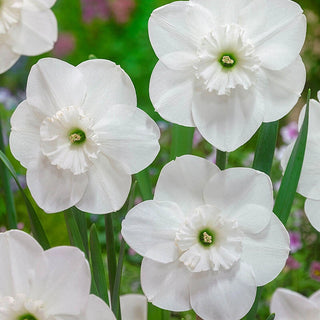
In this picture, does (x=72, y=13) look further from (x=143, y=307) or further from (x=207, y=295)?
(x=207, y=295)

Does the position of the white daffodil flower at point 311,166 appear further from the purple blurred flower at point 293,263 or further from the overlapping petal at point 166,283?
the purple blurred flower at point 293,263

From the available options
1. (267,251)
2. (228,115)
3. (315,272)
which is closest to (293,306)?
(267,251)

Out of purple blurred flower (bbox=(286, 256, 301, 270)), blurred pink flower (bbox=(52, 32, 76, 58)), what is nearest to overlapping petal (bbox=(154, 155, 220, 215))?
purple blurred flower (bbox=(286, 256, 301, 270))

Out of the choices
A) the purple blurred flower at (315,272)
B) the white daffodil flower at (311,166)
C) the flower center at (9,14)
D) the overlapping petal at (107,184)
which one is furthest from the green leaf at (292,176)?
the purple blurred flower at (315,272)

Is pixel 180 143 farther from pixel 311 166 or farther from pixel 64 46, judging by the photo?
pixel 64 46

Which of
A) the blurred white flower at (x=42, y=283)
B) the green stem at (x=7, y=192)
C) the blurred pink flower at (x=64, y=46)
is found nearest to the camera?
the blurred white flower at (x=42, y=283)

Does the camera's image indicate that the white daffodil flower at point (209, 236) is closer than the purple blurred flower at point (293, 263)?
Yes

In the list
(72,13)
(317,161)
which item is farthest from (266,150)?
(72,13)

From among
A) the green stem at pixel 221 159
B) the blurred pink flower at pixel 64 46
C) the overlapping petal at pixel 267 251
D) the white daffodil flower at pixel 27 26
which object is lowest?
the blurred pink flower at pixel 64 46
